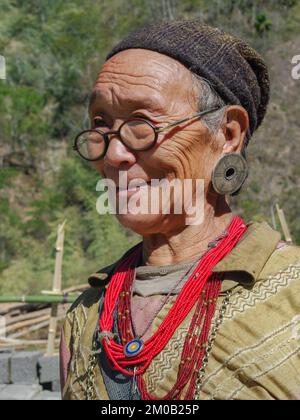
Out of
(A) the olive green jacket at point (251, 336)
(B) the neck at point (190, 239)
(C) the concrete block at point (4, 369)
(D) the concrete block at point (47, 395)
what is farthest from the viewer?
(C) the concrete block at point (4, 369)

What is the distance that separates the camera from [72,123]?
1822 centimetres

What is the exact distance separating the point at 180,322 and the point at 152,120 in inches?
19.1

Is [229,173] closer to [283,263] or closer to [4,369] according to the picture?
[283,263]

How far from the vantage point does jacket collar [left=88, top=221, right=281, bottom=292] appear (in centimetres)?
149

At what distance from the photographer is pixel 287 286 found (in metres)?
1.48

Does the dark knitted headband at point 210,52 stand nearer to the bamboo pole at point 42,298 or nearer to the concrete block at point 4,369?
the bamboo pole at point 42,298

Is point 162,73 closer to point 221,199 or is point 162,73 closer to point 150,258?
point 221,199

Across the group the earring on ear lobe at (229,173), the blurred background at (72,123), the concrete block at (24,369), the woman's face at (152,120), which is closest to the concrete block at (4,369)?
the concrete block at (24,369)

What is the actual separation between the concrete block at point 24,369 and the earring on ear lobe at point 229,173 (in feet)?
18.0

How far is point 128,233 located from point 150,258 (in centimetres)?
1033

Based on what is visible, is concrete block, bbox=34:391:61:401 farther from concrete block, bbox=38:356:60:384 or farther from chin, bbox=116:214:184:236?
chin, bbox=116:214:184:236

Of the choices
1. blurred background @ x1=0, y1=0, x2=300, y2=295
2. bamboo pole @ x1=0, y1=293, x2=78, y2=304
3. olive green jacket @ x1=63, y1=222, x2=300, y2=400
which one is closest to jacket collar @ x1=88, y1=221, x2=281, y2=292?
olive green jacket @ x1=63, y1=222, x2=300, y2=400

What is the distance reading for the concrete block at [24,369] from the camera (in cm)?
659

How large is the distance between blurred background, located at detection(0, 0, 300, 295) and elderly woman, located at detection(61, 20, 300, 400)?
8.98m
